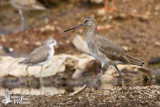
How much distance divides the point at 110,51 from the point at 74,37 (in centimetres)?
561

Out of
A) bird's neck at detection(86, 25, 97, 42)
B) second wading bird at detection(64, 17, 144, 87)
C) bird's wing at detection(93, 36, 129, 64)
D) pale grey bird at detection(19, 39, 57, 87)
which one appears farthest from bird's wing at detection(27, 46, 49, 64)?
bird's wing at detection(93, 36, 129, 64)

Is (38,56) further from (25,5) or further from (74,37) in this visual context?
(25,5)

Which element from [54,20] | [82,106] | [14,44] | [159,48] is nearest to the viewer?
[82,106]

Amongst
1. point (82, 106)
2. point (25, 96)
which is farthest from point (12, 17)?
point (82, 106)

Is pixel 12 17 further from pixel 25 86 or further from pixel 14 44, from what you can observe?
pixel 25 86

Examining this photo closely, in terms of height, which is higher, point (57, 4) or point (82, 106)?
point (57, 4)

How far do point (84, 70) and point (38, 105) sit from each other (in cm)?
363

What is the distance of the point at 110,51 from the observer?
26.9ft

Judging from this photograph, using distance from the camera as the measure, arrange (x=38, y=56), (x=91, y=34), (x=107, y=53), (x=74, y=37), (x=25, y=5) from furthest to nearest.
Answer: (x=25, y=5) → (x=74, y=37) → (x=38, y=56) → (x=91, y=34) → (x=107, y=53)

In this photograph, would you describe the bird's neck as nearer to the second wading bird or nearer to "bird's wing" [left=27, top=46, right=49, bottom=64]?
the second wading bird

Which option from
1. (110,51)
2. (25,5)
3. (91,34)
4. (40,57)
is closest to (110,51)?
(110,51)

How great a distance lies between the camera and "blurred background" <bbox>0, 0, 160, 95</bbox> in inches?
408

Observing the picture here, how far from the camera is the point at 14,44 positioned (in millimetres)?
14062

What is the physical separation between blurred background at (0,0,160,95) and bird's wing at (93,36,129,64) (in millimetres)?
1286
